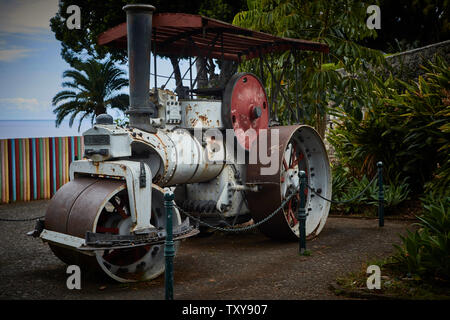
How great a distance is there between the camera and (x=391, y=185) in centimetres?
789

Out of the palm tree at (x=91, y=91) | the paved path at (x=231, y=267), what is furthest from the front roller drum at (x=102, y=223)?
the palm tree at (x=91, y=91)

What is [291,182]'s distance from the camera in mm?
6023

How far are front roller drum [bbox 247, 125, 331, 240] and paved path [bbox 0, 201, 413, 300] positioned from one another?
25 cm

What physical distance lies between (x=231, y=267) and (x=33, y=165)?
7351 mm

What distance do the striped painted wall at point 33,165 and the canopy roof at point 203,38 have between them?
4.75 meters

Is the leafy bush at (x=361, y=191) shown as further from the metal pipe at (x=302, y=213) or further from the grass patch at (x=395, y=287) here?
the grass patch at (x=395, y=287)

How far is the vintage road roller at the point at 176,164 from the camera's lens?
13.7ft

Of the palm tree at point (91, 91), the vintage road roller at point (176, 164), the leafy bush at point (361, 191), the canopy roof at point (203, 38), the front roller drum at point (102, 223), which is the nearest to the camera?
the front roller drum at point (102, 223)

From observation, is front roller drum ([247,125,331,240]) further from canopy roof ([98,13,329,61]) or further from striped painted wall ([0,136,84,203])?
striped painted wall ([0,136,84,203])

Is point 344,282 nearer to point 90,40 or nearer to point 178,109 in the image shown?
point 178,109

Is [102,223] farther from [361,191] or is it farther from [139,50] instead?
[361,191]

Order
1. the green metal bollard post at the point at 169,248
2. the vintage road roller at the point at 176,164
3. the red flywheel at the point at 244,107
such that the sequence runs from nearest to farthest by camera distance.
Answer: the green metal bollard post at the point at 169,248, the vintage road roller at the point at 176,164, the red flywheel at the point at 244,107

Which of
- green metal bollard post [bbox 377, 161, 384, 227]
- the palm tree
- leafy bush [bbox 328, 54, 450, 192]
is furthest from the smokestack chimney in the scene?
the palm tree

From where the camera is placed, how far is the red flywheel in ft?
17.7
